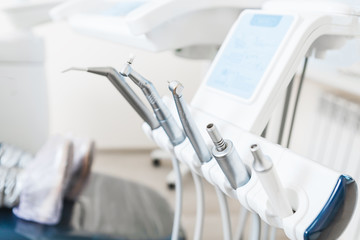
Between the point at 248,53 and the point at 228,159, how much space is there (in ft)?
0.58

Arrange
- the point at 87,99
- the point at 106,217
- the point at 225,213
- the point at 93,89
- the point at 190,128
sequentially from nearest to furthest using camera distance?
1. the point at 190,128
2. the point at 225,213
3. the point at 106,217
4. the point at 93,89
5. the point at 87,99

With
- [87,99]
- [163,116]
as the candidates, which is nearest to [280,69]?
[163,116]

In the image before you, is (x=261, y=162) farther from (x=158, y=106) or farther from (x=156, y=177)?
(x=156, y=177)

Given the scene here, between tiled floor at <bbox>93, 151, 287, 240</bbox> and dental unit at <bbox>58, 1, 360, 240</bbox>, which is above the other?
dental unit at <bbox>58, 1, 360, 240</bbox>

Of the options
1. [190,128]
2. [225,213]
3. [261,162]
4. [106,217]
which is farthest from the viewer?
[106,217]

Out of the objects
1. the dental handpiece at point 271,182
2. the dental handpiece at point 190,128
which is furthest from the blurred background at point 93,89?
the dental handpiece at point 271,182

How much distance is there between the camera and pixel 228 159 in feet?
0.97

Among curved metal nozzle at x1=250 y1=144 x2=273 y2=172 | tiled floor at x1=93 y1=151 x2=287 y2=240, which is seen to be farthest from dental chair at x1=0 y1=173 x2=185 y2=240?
curved metal nozzle at x1=250 y1=144 x2=273 y2=172

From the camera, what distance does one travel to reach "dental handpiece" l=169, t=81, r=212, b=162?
0.34 m

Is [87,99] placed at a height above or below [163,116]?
below

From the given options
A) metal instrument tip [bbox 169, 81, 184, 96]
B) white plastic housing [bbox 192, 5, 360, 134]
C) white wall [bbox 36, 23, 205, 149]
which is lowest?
white wall [bbox 36, 23, 205, 149]

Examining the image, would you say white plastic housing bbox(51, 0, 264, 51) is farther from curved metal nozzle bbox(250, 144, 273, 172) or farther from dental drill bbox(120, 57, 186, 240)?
curved metal nozzle bbox(250, 144, 273, 172)

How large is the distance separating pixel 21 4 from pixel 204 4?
0.78 meters

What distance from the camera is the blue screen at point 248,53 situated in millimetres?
390
